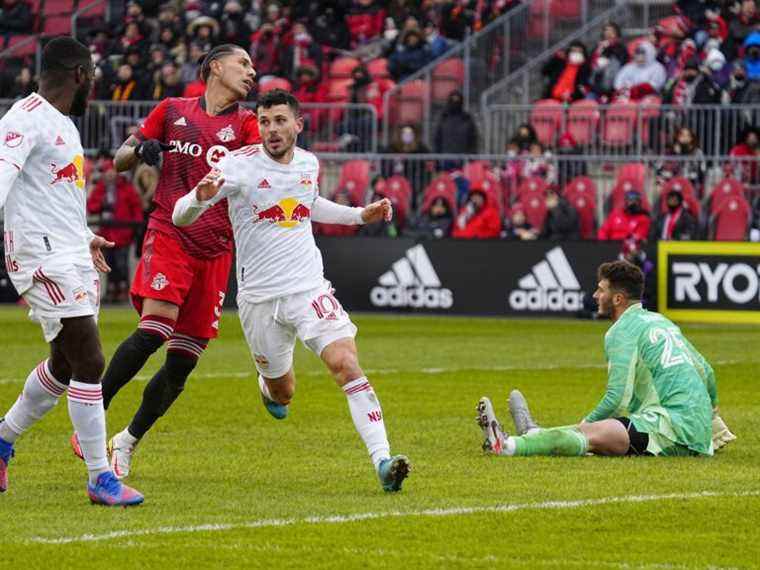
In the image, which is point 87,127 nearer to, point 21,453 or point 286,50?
point 286,50

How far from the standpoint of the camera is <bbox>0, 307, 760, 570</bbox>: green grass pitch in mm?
7430

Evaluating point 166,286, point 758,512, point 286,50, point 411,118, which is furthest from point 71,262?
point 286,50

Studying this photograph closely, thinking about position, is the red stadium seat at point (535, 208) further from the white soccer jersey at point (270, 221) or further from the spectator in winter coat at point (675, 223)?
the white soccer jersey at point (270, 221)

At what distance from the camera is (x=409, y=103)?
30203 millimetres

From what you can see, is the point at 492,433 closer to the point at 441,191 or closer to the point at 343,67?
the point at 441,191

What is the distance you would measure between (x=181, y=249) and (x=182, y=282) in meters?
0.21

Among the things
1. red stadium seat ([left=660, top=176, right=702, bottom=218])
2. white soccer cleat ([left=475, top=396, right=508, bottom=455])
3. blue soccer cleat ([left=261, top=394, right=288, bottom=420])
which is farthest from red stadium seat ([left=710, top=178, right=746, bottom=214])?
white soccer cleat ([left=475, top=396, right=508, bottom=455])

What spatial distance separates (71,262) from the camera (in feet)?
28.4

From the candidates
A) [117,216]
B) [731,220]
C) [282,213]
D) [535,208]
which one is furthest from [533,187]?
[282,213]

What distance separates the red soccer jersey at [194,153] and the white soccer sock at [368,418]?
1597 millimetres

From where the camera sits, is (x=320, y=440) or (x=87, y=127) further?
(x=87, y=127)

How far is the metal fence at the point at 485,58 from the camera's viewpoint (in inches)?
1188

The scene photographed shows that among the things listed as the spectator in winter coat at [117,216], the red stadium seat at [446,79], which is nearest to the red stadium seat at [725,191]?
the red stadium seat at [446,79]

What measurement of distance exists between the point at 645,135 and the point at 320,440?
16.0 m
